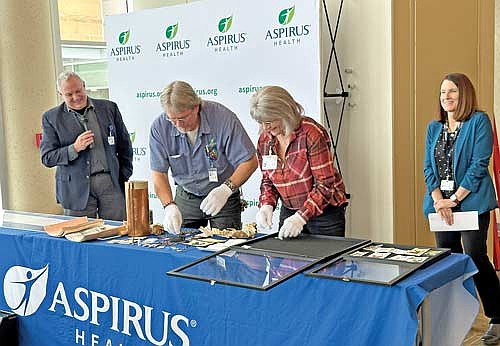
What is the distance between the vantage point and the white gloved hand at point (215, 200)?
9.17 feet

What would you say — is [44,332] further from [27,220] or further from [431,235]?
[431,235]

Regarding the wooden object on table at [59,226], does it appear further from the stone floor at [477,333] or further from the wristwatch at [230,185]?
the stone floor at [477,333]

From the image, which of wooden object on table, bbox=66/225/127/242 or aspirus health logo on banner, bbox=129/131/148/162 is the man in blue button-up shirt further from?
aspirus health logo on banner, bbox=129/131/148/162

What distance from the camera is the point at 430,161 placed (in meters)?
3.18

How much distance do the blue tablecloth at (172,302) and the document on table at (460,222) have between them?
1016mm

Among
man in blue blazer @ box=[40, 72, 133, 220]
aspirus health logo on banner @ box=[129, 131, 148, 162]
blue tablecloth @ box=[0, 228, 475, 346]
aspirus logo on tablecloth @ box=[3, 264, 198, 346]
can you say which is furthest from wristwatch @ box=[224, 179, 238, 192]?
aspirus health logo on banner @ box=[129, 131, 148, 162]

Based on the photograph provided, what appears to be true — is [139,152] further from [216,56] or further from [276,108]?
[276,108]

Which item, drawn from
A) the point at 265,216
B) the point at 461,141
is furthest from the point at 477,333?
the point at 265,216

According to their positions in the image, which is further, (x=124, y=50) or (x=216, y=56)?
(x=124, y=50)

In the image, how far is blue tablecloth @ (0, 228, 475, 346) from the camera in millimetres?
1865

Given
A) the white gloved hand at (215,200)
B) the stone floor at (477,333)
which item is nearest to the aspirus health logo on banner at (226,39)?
the white gloved hand at (215,200)

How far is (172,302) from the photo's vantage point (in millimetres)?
2258

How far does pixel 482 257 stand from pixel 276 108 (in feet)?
4.32

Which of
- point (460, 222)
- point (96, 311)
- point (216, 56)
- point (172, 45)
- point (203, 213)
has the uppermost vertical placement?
point (172, 45)
